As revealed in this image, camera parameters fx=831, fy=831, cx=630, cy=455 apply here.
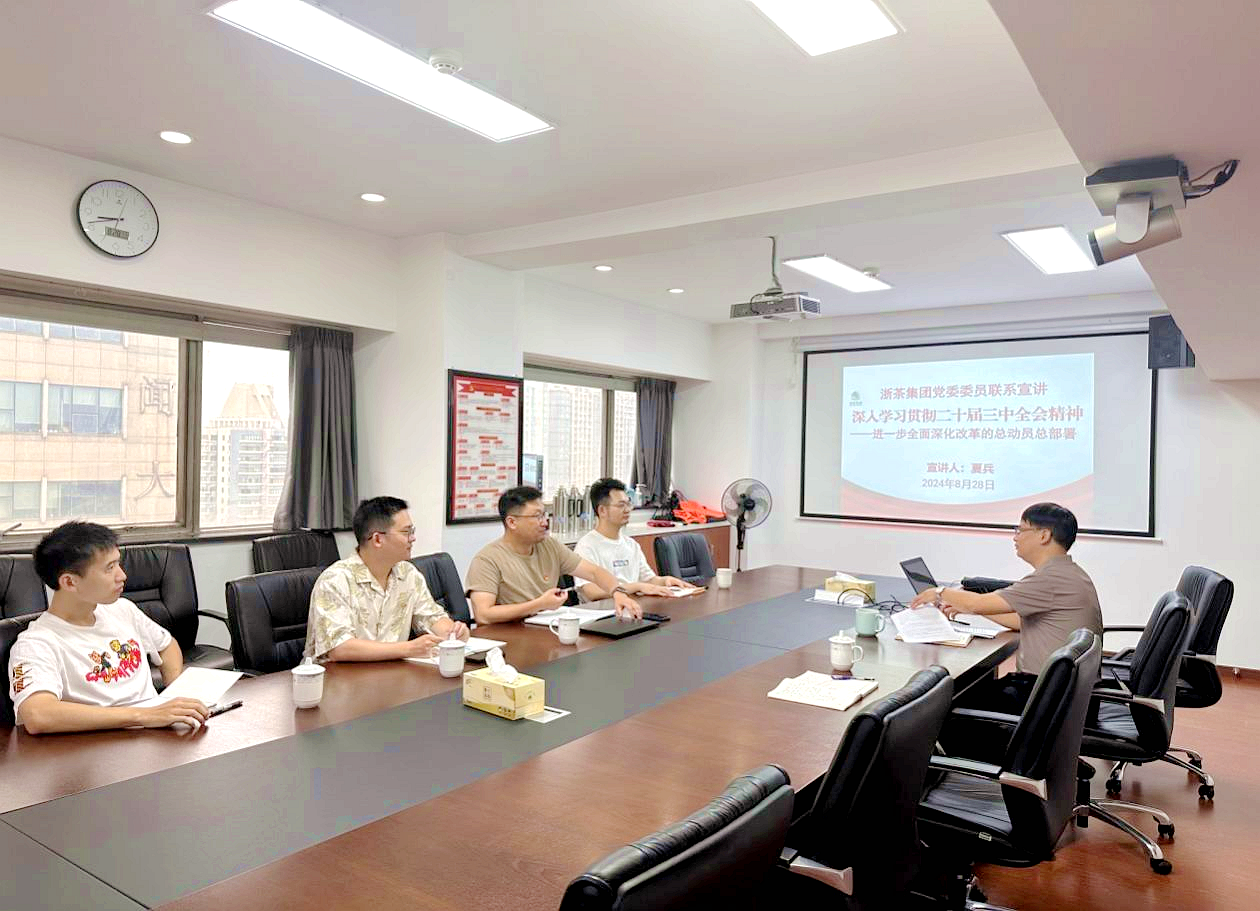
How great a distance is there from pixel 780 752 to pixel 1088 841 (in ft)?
6.67

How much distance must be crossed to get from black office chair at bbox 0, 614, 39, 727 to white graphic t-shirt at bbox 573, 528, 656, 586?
2.46 m

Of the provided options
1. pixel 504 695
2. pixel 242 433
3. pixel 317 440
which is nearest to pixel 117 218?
pixel 242 433

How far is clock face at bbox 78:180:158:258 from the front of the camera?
349 centimetres

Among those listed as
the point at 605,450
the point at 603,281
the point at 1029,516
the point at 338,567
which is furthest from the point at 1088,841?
the point at 605,450

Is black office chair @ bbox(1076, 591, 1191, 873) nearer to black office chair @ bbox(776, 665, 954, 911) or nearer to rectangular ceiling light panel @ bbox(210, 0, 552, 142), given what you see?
black office chair @ bbox(776, 665, 954, 911)

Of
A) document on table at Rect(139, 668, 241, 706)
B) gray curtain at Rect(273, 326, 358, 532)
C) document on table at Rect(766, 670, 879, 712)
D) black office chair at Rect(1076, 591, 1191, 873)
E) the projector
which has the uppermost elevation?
the projector

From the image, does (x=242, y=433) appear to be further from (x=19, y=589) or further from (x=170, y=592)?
(x=19, y=589)

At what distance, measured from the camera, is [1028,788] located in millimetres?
2031

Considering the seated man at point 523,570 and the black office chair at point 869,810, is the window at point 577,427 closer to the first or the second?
the seated man at point 523,570

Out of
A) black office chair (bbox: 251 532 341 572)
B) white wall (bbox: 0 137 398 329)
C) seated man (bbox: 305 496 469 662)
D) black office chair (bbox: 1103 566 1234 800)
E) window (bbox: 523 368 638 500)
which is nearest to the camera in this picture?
seated man (bbox: 305 496 469 662)

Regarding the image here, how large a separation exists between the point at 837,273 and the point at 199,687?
451 centimetres

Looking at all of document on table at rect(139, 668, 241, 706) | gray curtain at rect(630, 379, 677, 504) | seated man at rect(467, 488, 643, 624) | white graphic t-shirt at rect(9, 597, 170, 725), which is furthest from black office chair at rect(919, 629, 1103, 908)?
gray curtain at rect(630, 379, 677, 504)

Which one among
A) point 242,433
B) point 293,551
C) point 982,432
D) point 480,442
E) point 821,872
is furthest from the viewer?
point 982,432

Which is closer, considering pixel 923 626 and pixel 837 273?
pixel 923 626
